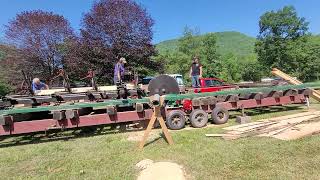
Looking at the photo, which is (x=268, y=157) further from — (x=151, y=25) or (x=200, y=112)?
(x=151, y=25)

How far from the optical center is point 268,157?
6094mm

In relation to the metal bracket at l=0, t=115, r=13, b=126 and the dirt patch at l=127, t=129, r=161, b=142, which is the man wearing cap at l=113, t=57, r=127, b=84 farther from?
the metal bracket at l=0, t=115, r=13, b=126

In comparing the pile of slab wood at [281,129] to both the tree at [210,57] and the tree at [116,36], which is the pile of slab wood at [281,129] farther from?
the tree at [210,57]

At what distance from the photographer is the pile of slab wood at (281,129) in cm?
767

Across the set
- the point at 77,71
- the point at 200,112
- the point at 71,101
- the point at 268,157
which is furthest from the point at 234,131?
the point at 77,71

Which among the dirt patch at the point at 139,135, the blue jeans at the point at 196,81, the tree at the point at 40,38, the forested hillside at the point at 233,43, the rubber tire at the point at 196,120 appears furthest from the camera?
the forested hillside at the point at 233,43

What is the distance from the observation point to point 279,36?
5438cm

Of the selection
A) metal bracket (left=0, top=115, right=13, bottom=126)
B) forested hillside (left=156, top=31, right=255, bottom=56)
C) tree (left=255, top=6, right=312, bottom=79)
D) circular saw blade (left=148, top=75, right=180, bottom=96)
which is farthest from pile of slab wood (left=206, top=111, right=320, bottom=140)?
forested hillside (left=156, top=31, right=255, bottom=56)

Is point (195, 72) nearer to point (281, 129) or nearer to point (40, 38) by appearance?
point (281, 129)

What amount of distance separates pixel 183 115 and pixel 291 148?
357cm

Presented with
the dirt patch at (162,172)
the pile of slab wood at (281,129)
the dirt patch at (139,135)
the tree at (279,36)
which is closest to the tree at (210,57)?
the tree at (279,36)

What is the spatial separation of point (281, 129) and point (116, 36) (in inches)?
737

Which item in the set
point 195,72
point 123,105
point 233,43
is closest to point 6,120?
point 123,105

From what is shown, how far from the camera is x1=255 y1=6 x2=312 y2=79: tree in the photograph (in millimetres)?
50344
